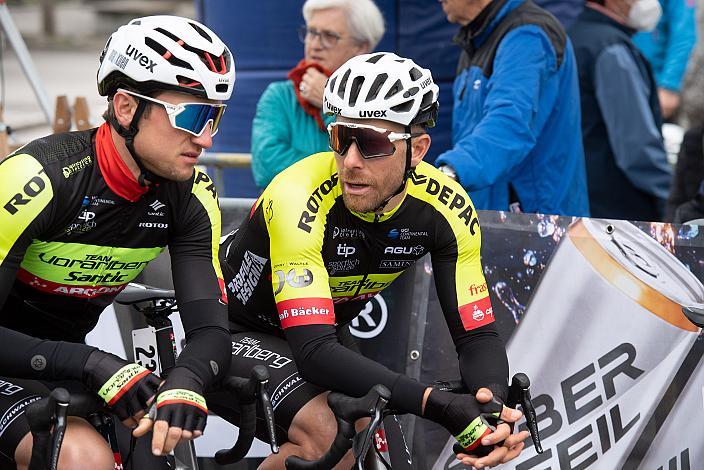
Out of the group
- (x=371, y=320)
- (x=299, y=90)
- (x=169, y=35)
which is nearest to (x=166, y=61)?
(x=169, y=35)

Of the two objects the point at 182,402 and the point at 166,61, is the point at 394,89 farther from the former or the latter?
the point at 182,402

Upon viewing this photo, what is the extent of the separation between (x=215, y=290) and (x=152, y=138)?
0.63 metres

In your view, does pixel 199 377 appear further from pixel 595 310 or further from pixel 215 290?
pixel 595 310

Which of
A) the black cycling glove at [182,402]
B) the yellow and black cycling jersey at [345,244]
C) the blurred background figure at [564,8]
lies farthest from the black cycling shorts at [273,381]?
the blurred background figure at [564,8]

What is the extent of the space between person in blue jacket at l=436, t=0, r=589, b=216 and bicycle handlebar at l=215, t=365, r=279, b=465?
2.03 metres

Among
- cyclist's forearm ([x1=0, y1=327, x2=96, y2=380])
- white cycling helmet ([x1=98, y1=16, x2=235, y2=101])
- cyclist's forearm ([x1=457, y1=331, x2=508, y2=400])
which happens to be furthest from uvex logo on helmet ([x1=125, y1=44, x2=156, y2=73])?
cyclist's forearm ([x1=457, y1=331, x2=508, y2=400])

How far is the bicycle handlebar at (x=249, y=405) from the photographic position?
375cm

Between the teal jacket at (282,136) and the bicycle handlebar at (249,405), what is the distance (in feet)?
7.40

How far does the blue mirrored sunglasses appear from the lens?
3939 millimetres

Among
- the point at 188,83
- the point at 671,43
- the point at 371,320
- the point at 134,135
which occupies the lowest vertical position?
the point at 371,320

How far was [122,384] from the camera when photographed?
3.62 metres

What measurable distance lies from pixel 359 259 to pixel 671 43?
5187 mm

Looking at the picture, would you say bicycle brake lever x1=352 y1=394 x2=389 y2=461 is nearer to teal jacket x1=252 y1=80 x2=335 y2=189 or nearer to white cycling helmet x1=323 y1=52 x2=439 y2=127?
white cycling helmet x1=323 y1=52 x2=439 y2=127

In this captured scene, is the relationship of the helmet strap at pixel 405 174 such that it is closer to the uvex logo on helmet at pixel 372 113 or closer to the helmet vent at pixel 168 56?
the uvex logo on helmet at pixel 372 113
